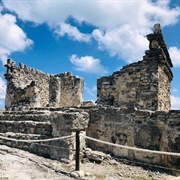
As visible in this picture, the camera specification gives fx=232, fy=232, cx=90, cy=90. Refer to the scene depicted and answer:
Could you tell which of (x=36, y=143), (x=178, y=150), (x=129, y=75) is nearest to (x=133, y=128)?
(x=178, y=150)

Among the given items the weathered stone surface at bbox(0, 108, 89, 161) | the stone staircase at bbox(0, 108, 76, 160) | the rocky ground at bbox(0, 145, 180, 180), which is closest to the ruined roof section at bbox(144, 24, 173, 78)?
the weathered stone surface at bbox(0, 108, 89, 161)

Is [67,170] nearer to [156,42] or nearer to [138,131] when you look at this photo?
[138,131]

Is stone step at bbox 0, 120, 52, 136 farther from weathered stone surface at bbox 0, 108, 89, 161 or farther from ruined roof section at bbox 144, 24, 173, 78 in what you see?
ruined roof section at bbox 144, 24, 173, 78

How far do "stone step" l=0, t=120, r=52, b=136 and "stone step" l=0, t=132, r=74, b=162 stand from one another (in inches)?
8.8

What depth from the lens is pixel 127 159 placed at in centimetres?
539

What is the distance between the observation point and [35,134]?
253 inches

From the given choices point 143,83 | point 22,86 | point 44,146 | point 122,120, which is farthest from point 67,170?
point 22,86

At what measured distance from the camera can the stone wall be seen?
4887 mm

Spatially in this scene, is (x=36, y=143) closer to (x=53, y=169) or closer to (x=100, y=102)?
(x=53, y=169)

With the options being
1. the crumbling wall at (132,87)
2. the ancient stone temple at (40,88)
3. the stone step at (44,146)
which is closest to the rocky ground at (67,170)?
the stone step at (44,146)

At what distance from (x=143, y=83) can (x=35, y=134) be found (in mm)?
6139

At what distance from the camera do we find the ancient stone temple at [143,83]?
34.4 ft

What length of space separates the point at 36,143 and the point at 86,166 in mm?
1589

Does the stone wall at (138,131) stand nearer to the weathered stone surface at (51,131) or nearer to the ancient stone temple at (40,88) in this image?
the weathered stone surface at (51,131)
